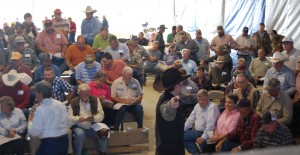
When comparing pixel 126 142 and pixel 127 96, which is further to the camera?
pixel 127 96

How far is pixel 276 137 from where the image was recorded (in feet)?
15.9

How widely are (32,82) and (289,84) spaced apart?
413 cm

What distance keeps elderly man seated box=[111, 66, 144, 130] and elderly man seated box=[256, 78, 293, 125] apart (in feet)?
6.26

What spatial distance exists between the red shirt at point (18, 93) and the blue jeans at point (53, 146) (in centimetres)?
217

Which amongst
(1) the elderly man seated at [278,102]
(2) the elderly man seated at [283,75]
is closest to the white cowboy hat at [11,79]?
(1) the elderly man seated at [278,102]

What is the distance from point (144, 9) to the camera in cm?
2302

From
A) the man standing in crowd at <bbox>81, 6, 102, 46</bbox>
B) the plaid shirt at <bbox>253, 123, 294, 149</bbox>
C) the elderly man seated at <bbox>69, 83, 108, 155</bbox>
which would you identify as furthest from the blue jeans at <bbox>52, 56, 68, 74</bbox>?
the plaid shirt at <bbox>253, 123, 294, 149</bbox>

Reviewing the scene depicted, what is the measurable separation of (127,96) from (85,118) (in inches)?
46.6

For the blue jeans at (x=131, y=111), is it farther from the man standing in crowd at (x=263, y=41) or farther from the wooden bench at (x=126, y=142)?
the man standing in crowd at (x=263, y=41)

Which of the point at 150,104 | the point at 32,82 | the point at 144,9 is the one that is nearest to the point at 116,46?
the point at 150,104

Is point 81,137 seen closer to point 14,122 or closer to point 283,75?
point 14,122

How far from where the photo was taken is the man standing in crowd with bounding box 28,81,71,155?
4.48 metres

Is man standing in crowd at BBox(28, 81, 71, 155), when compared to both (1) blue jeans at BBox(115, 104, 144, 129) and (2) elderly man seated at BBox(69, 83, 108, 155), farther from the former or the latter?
(1) blue jeans at BBox(115, 104, 144, 129)

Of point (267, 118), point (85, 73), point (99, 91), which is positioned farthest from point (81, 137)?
point (267, 118)
